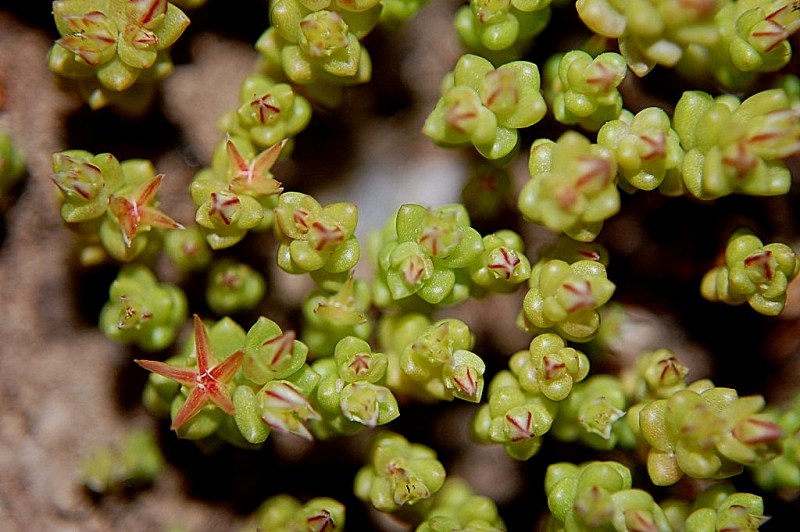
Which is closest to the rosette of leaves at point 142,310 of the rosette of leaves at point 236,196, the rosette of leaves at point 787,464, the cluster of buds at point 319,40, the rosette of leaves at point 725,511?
the rosette of leaves at point 236,196

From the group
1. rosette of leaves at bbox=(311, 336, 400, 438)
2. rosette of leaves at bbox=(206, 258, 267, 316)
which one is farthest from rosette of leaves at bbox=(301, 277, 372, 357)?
rosette of leaves at bbox=(206, 258, 267, 316)

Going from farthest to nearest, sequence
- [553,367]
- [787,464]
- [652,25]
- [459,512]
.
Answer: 1. [459,512]
2. [787,464]
3. [553,367]
4. [652,25]

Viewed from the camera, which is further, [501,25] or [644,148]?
[501,25]

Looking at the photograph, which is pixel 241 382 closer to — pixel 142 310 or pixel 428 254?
pixel 142 310

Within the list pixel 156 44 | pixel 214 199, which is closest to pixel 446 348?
pixel 214 199

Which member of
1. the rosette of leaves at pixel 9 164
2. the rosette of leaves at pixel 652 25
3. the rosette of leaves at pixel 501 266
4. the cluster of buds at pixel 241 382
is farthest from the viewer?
the rosette of leaves at pixel 9 164

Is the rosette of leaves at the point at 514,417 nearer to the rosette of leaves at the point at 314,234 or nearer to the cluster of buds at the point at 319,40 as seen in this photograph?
the rosette of leaves at the point at 314,234

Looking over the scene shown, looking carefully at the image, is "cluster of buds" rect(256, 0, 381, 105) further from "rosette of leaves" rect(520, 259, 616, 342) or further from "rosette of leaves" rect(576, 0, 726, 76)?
"rosette of leaves" rect(520, 259, 616, 342)

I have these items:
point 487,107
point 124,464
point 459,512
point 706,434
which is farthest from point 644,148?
point 124,464
